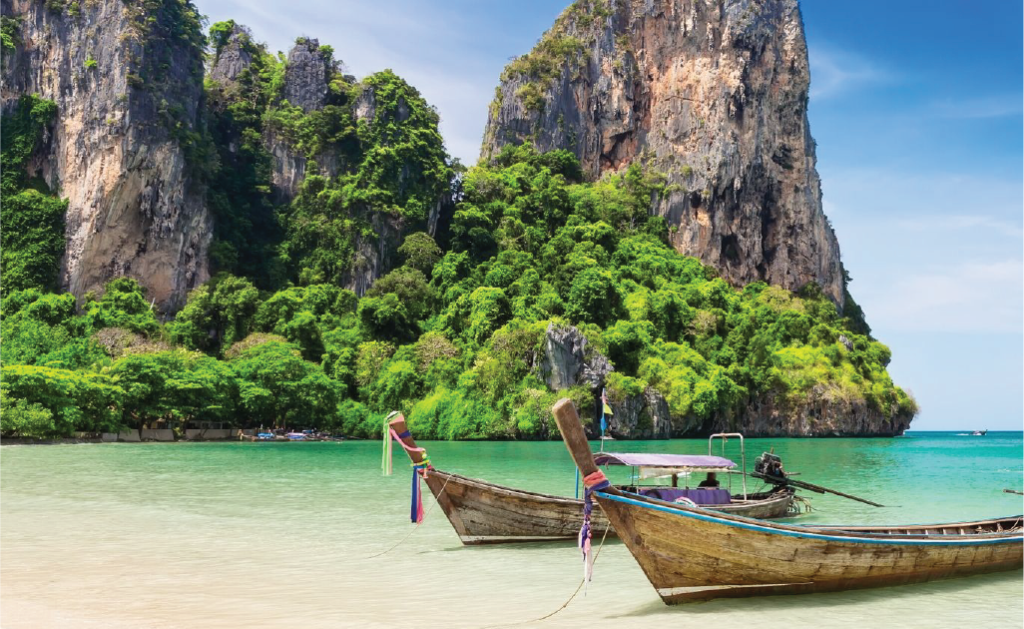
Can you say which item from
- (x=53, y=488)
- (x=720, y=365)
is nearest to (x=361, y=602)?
(x=53, y=488)

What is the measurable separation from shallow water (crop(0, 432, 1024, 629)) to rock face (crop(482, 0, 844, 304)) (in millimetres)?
56453

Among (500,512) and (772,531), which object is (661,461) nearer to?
(500,512)

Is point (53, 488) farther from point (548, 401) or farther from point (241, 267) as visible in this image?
point (241, 267)

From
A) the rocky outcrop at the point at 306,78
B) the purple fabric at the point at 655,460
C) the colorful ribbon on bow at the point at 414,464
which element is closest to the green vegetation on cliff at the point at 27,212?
the rocky outcrop at the point at 306,78

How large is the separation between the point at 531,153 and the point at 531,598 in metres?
70.9

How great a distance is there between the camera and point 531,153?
77938mm

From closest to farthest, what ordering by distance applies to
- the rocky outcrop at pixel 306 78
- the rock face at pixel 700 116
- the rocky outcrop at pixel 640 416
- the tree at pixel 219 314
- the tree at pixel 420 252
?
1. the rocky outcrop at pixel 640 416
2. the tree at pixel 219 314
3. the tree at pixel 420 252
4. the rocky outcrop at pixel 306 78
5. the rock face at pixel 700 116

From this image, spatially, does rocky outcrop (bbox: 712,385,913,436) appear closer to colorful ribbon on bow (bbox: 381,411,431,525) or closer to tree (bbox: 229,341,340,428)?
tree (bbox: 229,341,340,428)

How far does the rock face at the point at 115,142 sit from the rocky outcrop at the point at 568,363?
92.0 ft

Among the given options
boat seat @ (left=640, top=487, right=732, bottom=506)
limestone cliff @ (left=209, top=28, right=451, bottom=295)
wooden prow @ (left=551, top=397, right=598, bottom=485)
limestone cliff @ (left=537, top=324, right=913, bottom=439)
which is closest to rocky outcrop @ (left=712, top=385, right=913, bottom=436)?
limestone cliff @ (left=537, top=324, right=913, bottom=439)

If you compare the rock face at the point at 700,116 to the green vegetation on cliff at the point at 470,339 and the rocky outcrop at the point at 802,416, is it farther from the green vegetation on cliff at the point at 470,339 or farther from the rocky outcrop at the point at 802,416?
the rocky outcrop at the point at 802,416

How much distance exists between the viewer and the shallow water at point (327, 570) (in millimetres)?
8359

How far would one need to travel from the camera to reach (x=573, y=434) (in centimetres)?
767

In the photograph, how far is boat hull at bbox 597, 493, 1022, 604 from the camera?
321 inches
